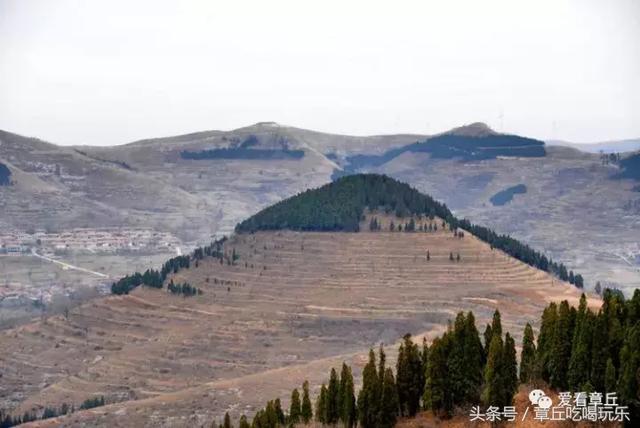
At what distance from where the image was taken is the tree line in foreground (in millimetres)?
63906

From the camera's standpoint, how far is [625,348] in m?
61.1

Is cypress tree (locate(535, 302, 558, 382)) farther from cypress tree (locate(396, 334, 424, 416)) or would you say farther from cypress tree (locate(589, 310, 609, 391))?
cypress tree (locate(396, 334, 424, 416))

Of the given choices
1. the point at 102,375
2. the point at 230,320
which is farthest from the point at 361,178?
the point at 102,375

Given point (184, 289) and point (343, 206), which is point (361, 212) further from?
point (184, 289)

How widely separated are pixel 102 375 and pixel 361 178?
7612 cm

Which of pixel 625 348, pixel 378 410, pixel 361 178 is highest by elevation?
pixel 361 178

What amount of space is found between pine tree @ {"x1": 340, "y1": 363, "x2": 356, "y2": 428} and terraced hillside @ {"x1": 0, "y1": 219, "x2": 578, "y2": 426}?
35271mm

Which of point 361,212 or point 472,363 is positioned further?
point 361,212

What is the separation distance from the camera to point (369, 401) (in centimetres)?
7038

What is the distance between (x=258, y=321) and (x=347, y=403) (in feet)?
256

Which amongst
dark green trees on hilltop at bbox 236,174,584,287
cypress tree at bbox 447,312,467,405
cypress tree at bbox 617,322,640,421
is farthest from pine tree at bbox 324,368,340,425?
dark green trees on hilltop at bbox 236,174,584,287

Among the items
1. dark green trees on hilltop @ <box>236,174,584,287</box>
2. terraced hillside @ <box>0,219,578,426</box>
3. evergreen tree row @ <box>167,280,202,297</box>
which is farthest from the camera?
dark green trees on hilltop @ <box>236,174,584,287</box>

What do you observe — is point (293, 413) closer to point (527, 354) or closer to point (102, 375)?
point (527, 354)

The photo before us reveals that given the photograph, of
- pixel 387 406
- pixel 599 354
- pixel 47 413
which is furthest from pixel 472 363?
pixel 47 413
